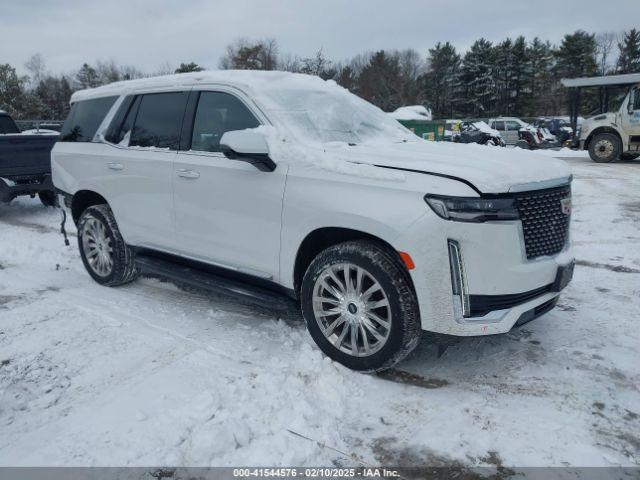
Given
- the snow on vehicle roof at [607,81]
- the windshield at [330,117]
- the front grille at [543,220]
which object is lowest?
the front grille at [543,220]

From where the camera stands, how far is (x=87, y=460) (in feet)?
8.26

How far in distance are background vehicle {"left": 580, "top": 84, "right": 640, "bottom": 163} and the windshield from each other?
46.0 ft

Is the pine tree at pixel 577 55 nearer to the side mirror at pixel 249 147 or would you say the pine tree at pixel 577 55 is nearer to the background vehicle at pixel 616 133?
the background vehicle at pixel 616 133

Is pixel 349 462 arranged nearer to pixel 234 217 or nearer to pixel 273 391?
pixel 273 391

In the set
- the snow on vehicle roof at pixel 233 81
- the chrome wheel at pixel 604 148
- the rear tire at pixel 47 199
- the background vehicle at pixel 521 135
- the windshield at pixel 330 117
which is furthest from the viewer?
the background vehicle at pixel 521 135

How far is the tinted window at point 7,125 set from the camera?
35.7ft

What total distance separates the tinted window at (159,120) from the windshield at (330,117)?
0.93 meters

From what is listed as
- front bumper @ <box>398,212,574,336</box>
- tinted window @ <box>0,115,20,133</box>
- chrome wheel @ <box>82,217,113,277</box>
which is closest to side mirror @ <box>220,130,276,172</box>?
front bumper @ <box>398,212,574,336</box>

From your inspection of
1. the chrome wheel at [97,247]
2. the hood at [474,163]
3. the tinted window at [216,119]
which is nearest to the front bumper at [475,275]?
the hood at [474,163]

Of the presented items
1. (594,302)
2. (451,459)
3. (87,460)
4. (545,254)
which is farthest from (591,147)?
(87,460)

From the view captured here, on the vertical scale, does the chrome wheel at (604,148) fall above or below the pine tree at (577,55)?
below

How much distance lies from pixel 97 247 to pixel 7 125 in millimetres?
7886

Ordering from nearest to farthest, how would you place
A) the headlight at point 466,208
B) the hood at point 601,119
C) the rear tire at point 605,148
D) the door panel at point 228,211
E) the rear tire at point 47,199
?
the headlight at point 466,208 → the door panel at point 228,211 → the rear tire at point 47,199 → the hood at point 601,119 → the rear tire at point 605,148

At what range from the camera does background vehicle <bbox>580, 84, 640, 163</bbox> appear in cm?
1509
